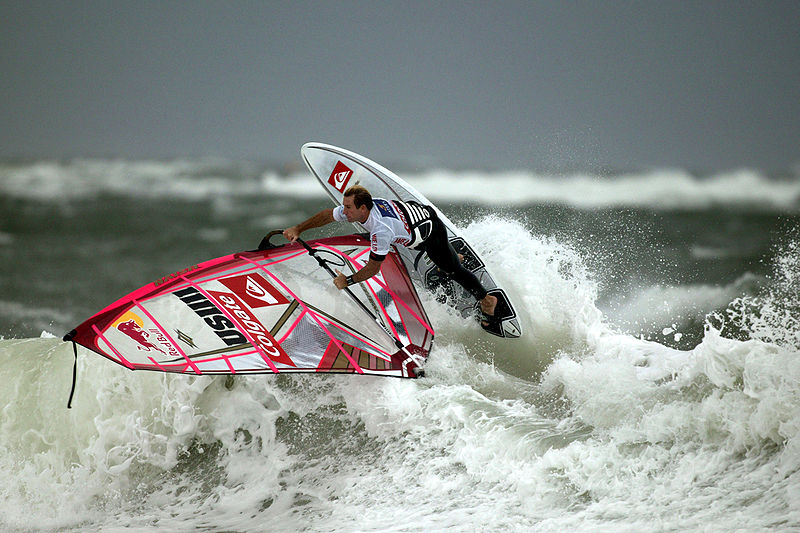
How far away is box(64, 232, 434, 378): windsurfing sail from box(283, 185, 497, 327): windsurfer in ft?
0.49

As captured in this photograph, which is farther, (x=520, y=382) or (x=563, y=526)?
(x=520, y=382)

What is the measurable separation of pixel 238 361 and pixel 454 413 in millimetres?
942

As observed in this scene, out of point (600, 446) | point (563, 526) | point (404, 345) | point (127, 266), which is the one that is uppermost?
point (127, 266)

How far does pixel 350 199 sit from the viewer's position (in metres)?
2.65

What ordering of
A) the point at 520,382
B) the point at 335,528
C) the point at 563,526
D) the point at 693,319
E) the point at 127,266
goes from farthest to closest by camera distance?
the point at 127,266, the point at 693,319, the point at 520,382, the point at 335,528, the point at 563,526

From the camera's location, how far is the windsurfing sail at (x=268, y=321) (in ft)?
8.25

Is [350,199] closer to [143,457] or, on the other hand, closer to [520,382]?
[520,382]

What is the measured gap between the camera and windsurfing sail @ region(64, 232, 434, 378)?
2.52 m

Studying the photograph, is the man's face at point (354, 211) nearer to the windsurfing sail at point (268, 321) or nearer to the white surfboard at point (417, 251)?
the windsurfing sail at point (268, 321)

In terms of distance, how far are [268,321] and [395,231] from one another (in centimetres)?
71

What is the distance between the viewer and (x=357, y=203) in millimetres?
2650

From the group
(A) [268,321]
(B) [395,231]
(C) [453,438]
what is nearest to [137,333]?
(A) [268,321]

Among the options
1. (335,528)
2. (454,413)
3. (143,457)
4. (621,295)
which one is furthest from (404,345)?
(621,295)

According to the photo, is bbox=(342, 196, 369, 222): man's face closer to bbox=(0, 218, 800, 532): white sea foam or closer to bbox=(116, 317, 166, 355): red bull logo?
bbox=(0, 218, 800, 532): white sea foam
